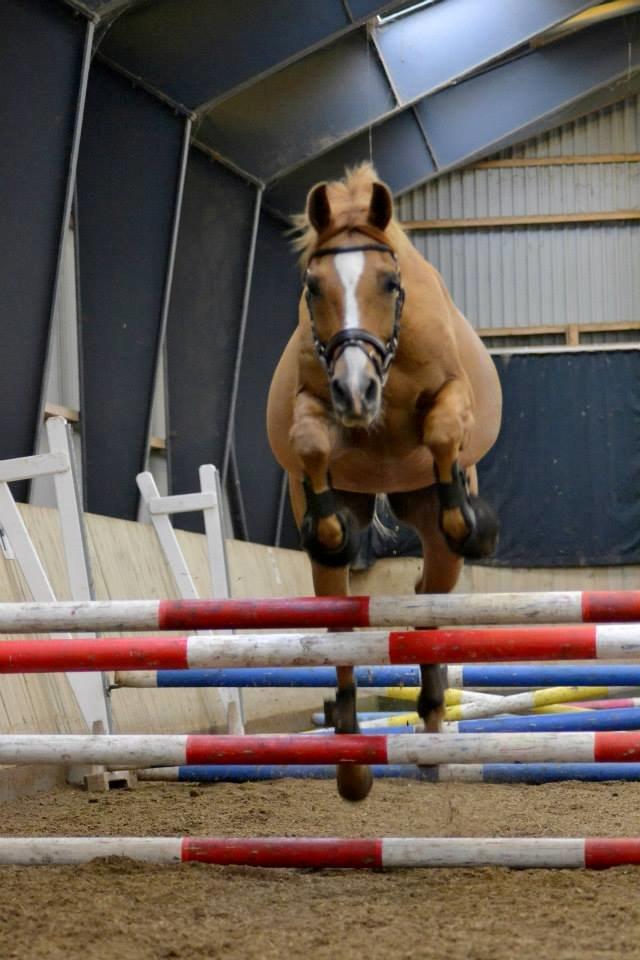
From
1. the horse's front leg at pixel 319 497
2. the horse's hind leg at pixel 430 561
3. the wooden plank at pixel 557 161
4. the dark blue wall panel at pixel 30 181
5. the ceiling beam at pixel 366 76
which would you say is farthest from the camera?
the wooden plank at pixel 557 161

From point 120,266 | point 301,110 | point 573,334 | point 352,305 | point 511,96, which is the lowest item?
point 352,305

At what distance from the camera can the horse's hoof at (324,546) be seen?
3.85 m

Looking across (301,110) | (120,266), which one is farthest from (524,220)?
(120,266)

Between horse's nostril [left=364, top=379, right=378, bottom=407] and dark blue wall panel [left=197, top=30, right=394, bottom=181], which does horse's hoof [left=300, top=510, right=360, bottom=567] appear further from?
dark blue wall panel [left=197, top=30, right=394, bottom=181]

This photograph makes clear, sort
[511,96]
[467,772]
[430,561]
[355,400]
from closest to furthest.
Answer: [355,400]
[430,561]
[467,772]
[511,96]

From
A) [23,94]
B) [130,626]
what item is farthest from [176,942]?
[23,94]

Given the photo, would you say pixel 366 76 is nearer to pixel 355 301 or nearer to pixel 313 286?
pixel 313 286

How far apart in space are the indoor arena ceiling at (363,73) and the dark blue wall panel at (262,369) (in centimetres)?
62

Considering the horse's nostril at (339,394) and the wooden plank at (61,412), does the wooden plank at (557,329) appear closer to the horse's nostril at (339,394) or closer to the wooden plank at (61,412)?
the wooden plank at (61,412)

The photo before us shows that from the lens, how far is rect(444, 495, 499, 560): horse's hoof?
12.4 ft

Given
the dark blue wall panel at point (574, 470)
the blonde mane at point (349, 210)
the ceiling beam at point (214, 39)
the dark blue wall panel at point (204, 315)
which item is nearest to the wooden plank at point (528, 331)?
the dark blue wall panel at point (574, 470)

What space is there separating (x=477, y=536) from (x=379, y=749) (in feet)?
2.24

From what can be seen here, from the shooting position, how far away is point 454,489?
3789 millimetres

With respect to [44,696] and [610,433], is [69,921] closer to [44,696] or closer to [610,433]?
[44,696]
